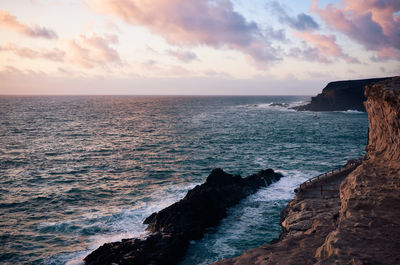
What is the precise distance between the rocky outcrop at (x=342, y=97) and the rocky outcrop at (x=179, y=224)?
129491 mm

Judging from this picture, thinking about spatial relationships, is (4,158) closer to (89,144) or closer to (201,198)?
(89,144)

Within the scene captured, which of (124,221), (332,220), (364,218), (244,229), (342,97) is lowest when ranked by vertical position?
(124,221)

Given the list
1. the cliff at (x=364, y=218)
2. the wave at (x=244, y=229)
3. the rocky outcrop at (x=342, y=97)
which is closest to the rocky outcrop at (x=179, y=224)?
the wave at (x=244, y=229)

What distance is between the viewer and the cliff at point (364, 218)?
10.5 m

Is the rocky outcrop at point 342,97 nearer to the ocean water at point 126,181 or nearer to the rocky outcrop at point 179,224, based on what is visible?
the ocean water at point 126,181

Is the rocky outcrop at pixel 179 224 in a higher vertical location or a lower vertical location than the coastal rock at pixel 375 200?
lower

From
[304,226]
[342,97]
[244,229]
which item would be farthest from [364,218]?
[342,97]

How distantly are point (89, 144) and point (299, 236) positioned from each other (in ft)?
173

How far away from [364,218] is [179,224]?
1331 centimetres

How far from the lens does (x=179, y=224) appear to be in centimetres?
2164

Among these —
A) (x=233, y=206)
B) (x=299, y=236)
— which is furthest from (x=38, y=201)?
(x=299, y=236)

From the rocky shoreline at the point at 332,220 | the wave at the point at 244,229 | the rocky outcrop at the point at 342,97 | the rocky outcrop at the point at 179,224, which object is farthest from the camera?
the rocky outcrop at the point at 342,97

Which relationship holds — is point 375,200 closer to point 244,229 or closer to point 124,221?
point 244,229

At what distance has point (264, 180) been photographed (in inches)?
1299
